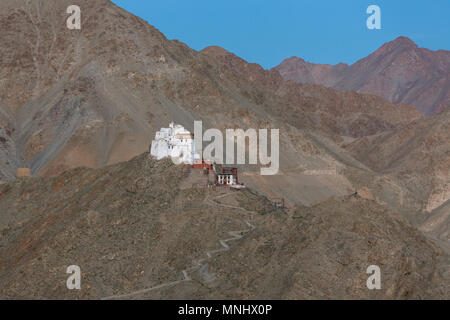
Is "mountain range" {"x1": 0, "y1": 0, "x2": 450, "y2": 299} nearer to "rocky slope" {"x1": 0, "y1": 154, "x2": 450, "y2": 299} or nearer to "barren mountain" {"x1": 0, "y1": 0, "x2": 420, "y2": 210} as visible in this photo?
"rocky slope" {"x1": 0, "y1": 154, "x2": 450, "y2": 299}

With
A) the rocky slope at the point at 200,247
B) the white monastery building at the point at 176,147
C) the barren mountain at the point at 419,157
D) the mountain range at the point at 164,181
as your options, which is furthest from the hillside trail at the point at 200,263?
the barren mountain at the point at 419,157

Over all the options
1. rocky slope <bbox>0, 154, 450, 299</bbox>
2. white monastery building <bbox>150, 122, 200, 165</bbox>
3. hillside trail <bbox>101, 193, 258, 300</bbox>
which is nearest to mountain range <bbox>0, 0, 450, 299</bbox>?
rocky slope <bbox>0, 154, 450, 299</bbox>

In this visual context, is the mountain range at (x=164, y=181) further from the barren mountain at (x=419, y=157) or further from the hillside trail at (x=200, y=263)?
the hillside trail at (x=200, y=263)

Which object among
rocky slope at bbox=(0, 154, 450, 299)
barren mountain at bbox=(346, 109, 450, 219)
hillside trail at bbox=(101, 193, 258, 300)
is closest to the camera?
rocky slope at bbox=(0, 154, 450, 299)

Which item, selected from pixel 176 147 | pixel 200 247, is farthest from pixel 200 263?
pixel 176 147

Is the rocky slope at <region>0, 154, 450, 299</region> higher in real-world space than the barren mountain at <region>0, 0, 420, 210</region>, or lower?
lower

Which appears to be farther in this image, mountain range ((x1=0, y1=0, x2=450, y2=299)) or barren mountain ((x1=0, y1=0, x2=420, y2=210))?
barren mountain ((x1=0, y1=0, x2=420, y2=210))

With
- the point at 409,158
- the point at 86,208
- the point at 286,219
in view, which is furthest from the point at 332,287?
the point at 409,158
